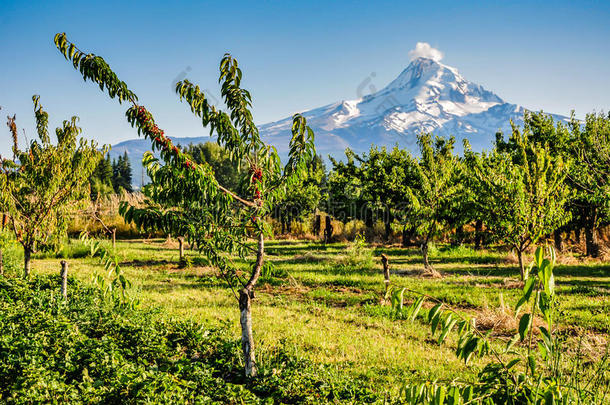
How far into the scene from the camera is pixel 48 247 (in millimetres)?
11273

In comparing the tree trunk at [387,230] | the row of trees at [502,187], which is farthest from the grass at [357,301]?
the tree trunk at [387,230]

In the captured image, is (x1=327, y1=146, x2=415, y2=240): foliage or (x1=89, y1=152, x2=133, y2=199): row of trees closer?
(x1=327, y1=146, x2=415, y2=240): foliage

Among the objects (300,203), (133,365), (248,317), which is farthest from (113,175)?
(248,317)

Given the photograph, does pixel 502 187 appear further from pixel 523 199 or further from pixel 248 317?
pixel 248 317

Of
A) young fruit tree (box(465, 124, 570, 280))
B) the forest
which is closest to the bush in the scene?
the forest

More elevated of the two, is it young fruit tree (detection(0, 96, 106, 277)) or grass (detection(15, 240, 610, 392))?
young fruit tree (detection(0, 96, 106, 277))

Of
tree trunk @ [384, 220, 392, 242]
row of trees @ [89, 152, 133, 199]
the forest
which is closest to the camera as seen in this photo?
the forest

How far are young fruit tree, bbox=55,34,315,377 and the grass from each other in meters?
0.74

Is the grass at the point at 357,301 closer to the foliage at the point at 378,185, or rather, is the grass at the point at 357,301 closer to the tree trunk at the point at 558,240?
the tree trunk at the point at 558,240

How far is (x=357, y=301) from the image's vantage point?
36.4ft

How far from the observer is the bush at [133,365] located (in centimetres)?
423

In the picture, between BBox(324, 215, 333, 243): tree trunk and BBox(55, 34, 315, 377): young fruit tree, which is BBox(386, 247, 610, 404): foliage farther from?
BBox(324, 215, 333, 243): tree trunk

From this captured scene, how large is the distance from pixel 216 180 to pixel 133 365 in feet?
9.08

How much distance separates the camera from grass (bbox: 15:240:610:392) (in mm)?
6723
